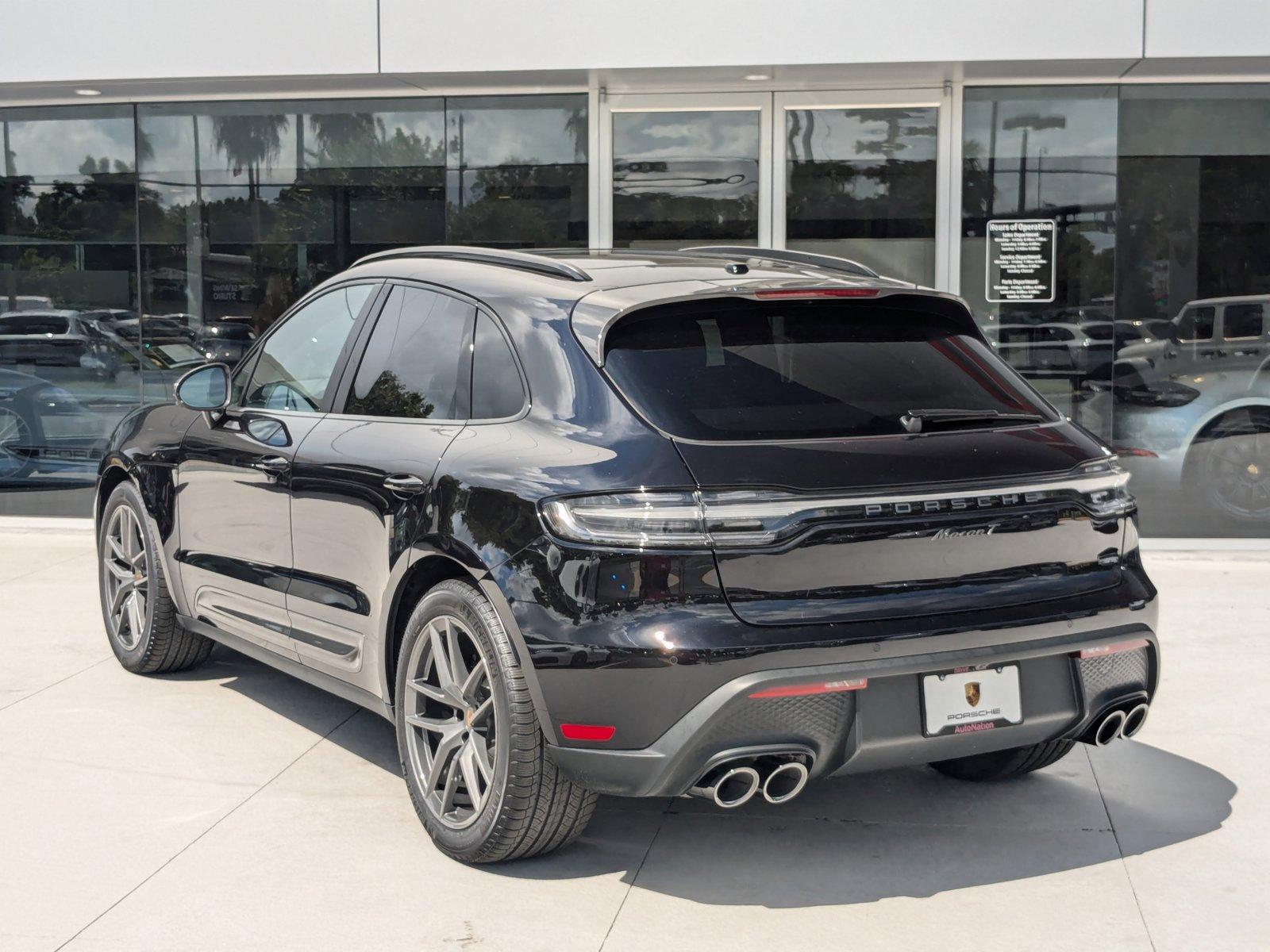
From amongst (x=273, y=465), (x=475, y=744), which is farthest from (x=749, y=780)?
(x=273, y=465)

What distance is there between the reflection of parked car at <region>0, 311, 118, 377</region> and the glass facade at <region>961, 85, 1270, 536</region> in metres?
6.67

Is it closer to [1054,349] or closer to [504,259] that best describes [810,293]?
[504,259]

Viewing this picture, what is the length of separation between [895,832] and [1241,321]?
689 centimetres

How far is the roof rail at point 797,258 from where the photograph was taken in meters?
4.87

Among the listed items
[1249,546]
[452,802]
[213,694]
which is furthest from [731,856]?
[1249,546]

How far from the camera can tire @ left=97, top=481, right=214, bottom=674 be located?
6.23 metres

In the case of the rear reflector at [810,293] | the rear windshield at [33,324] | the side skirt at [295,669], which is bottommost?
the side skirt at [295,669]

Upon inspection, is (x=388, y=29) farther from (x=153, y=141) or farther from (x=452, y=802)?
(x=452, y=802)

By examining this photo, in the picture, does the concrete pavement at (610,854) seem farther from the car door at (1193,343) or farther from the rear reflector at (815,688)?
the car door at (1193,343)

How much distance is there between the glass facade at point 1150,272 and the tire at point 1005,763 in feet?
18.7

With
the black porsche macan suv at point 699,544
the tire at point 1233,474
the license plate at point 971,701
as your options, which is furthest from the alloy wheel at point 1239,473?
the license plate at point 971,701

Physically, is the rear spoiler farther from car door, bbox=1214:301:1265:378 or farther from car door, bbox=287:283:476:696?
car door, bbox=1214:301:1265:378

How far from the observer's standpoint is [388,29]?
9.76m

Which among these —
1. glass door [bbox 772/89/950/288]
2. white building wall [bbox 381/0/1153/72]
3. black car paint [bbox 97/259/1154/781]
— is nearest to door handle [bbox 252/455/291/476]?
black car paint [bbox 97/259/1154/781]
